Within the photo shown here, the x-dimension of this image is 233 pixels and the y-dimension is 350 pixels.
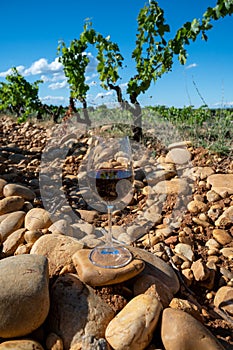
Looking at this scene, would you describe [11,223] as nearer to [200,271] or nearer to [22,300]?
[22,300]

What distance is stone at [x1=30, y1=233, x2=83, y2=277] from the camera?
2051mm

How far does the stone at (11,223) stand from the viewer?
114 inches

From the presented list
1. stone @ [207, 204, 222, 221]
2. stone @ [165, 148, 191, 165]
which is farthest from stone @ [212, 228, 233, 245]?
stone @ [165, 148, 191, 165]

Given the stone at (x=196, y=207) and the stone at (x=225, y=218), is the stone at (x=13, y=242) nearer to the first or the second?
the stone at (x=196, y=207)

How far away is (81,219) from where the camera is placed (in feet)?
11.5

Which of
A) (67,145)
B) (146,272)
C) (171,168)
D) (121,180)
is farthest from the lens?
(67,145)

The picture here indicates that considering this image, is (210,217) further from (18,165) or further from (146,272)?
(18,165)

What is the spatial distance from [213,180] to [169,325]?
8.25 feet

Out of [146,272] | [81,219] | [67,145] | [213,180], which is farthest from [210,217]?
[67,145]

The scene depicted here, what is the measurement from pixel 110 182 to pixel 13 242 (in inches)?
53.0

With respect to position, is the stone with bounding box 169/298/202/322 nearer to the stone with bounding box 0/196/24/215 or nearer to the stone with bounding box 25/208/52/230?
the stone with bounding box 25/208/52/230

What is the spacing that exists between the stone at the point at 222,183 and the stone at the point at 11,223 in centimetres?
212

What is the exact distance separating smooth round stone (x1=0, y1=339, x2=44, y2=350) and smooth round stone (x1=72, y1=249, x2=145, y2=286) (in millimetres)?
405

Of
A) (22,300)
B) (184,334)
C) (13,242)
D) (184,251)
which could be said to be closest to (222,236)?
(184,251)
